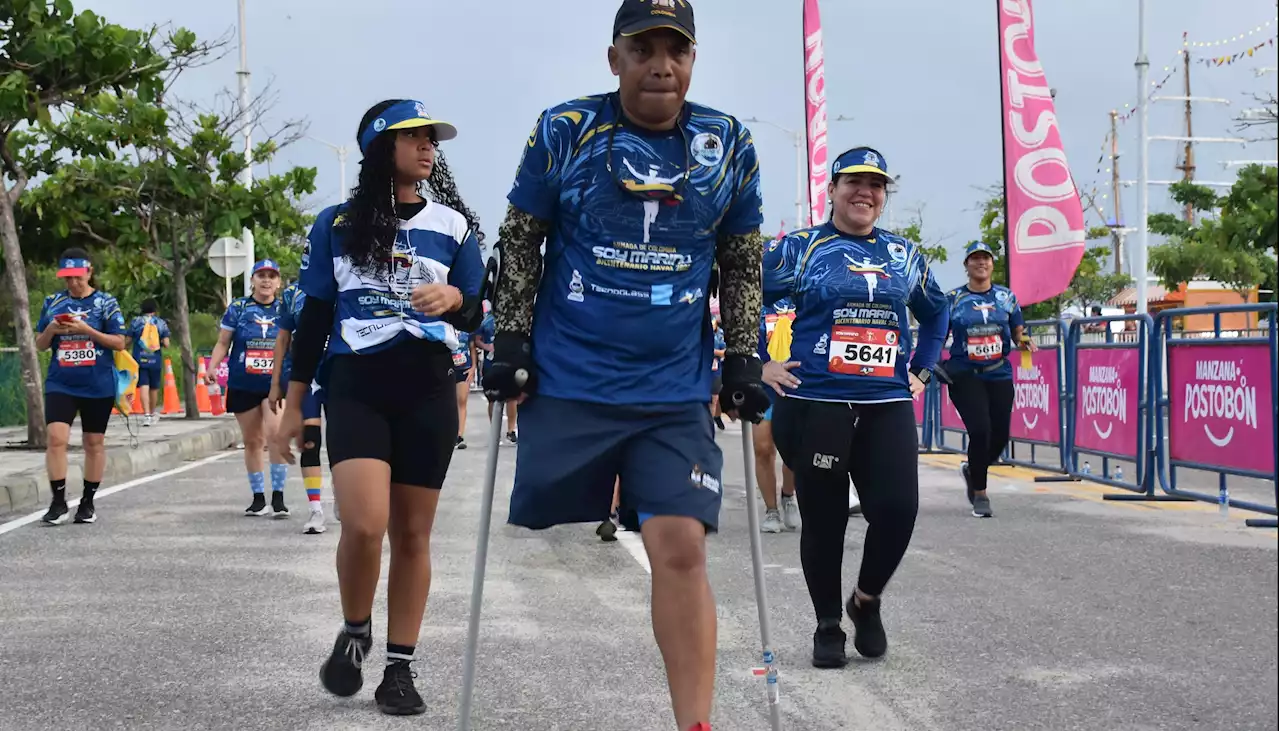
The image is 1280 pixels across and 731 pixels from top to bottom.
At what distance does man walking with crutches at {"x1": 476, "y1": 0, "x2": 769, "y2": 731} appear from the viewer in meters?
3.81

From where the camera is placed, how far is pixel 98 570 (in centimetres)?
855

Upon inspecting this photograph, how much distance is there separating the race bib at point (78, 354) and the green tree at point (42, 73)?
20.4 feet

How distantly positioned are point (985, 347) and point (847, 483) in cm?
550

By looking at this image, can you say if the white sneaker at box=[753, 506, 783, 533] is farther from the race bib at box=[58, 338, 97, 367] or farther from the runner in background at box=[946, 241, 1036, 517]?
the race bib at box=[58, 338, 97, 367]

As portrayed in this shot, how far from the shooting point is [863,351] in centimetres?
612

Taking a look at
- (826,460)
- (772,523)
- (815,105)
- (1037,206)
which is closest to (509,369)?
(826,460)

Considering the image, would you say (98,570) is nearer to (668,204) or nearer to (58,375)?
(58,375)

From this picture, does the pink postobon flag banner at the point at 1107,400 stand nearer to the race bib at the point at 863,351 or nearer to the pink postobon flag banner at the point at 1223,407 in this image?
the pink postobon flag banner at the point at 1223,407

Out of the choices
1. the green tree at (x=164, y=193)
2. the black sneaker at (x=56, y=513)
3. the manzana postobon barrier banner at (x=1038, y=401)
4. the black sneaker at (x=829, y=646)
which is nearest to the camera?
the black sneaker at (x=829, y=646)

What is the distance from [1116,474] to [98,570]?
9446 mm

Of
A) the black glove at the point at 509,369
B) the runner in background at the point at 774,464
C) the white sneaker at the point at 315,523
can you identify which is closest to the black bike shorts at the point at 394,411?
the black glove at the point at 509,369

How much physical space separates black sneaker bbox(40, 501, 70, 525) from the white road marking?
7.3 inches

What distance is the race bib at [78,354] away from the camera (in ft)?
35.0

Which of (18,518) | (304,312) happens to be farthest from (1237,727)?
(18,518)
